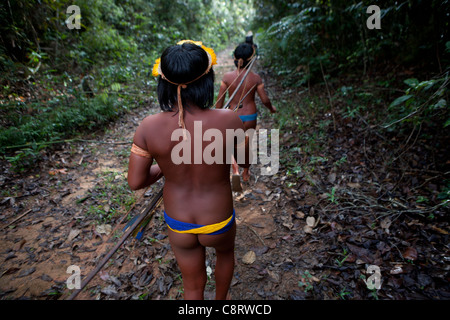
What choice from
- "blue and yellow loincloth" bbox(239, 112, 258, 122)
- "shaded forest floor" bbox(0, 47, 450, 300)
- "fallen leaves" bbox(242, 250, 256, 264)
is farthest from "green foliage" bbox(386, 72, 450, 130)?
"fallen leaves" bbox(242, 250, 256, 264)

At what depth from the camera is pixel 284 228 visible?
10.5ft

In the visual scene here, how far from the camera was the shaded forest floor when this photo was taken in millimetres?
2443

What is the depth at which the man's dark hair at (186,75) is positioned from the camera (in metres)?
1.42

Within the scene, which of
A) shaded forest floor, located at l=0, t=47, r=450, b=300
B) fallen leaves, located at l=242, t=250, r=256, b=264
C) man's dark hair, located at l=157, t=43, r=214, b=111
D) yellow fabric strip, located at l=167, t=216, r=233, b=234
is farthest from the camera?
fallen leaves, located at l=242, t=250, r=256, b=264

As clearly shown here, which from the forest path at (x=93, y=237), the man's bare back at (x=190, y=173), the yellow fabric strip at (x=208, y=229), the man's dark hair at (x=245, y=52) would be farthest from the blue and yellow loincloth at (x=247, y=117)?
the yellow fabric strip at (x=208, y=229)

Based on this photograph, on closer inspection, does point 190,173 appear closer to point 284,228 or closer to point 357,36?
point 284,228

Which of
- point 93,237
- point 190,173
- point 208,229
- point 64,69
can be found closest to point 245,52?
point 190,173

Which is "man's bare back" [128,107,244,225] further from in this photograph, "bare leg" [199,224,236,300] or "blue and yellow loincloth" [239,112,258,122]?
"blue and yellow loincloth" [239,112,258,122]

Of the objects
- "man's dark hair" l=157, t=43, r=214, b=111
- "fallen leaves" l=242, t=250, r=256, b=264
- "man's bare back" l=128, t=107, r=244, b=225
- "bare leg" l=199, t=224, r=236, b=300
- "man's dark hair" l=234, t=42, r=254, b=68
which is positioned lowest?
"fallen leaves" l=242, t=250, r=256, b=264

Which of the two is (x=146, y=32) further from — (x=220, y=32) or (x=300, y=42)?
(x=220, y=32)

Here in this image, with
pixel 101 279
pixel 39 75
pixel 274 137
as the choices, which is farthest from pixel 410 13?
pixel 39 75

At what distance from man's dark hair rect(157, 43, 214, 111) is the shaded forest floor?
3.69 ft

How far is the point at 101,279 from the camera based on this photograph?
263 centimetres

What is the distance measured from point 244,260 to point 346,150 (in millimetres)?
2879
